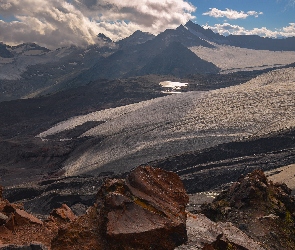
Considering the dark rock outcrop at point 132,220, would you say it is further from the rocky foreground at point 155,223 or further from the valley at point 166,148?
the valley at point 166,148

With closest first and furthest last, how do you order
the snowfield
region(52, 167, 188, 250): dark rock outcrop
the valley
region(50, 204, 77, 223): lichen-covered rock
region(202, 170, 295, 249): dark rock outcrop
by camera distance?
region(52, 167, 188, 250): dark rock outcrop
region(202, 170, 295, 249): dark rock outcrop
region(50, 204, 77, 223): lichen-covered rock
the valley
the snowfield

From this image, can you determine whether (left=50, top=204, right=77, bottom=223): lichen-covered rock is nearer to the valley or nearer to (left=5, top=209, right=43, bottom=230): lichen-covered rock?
(left=5, top=209, right=43, bottom=230): lichen-covered rock

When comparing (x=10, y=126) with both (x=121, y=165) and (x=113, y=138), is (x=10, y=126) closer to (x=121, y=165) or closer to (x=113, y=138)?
(x=113, y=138)

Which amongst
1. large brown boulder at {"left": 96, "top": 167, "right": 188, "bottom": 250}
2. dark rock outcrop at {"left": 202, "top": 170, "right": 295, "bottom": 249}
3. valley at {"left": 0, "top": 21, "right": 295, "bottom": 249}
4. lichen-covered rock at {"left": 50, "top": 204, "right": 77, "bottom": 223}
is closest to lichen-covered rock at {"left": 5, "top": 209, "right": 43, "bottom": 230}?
lichen-covered rock at {"left": 50, "top": 204, "right": 77, "bottom": 223}

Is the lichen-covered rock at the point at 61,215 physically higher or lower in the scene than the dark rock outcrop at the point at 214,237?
lower

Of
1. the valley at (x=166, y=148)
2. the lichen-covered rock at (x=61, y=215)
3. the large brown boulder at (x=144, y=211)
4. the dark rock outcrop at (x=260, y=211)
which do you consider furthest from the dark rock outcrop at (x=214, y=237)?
the lichen-covered rock at (x=61, y=215)

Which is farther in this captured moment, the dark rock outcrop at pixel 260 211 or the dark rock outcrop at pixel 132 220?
the dark rock outcrop at pixel 260 211

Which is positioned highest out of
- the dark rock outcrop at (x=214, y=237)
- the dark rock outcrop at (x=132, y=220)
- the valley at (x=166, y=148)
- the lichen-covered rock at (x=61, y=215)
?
the dark rock outcrop at (x=132, y=220)

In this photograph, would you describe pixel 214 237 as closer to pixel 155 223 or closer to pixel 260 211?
pixel 155 223
